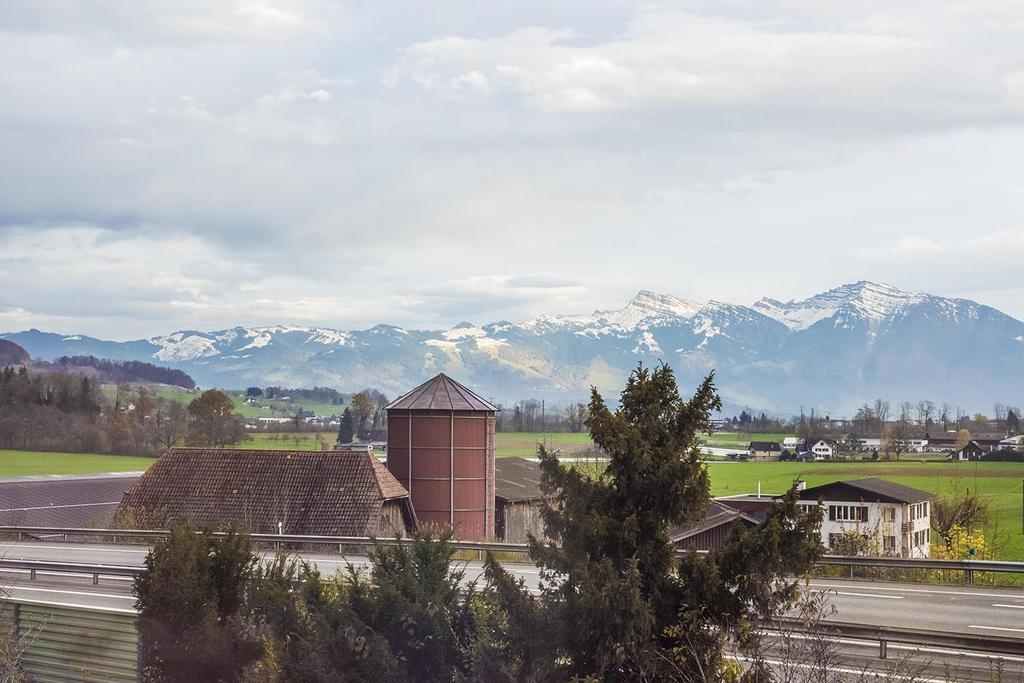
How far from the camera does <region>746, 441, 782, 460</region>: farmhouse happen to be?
13538 centimetres

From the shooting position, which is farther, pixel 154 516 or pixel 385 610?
pixel 154 516

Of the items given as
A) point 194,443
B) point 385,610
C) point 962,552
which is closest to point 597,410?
point 385,610

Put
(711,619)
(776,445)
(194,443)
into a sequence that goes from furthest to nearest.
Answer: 1. (776,445)
2. (194,443)
3. (711,619)

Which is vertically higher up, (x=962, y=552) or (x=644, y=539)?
(x=644, y=539)

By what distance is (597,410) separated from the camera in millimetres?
12922

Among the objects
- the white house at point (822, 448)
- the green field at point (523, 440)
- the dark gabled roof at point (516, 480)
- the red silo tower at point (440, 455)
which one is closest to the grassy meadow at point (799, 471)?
the dark gabled roof at point (516, 480)

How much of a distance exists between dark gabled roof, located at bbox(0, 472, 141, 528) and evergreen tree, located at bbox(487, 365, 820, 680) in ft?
139

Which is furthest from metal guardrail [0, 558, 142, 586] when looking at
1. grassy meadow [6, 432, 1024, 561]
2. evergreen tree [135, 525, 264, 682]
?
grassy meadow [6, 432, 1024, 561]

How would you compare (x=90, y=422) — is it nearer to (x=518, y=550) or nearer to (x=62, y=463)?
(x=62, y=463)

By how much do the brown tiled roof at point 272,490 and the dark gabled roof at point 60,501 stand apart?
6.04 meters

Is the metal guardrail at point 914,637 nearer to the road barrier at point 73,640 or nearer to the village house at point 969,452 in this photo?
the road barrier at point 73,640

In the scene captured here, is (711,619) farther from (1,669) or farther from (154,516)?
(154,516)

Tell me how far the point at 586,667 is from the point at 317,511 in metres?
32.6

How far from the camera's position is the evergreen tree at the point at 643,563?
12211 millimetres
